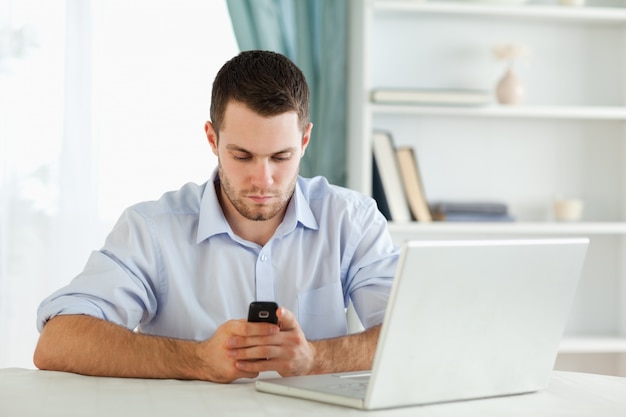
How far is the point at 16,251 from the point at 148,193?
47 centimetres

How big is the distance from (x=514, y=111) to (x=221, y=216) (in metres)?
1.54

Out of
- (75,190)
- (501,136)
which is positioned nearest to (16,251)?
(75,190)

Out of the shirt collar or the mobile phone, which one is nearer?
the mobile phone

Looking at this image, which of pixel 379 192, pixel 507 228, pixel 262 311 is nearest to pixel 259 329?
pixel 262 311

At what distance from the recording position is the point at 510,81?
3.13 metres

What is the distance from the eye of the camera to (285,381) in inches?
53.1

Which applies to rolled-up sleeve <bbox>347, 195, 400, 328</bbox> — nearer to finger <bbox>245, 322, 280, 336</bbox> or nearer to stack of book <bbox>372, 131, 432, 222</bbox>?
finger <bbox>245, 322, 280, 336</bbox>

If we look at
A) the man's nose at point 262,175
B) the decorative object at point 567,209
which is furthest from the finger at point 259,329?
the decorative object at point 567,209

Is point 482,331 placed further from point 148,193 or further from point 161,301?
point 148,193

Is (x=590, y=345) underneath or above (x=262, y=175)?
underneath

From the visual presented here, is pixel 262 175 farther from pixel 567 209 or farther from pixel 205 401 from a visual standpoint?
pixel 567 209

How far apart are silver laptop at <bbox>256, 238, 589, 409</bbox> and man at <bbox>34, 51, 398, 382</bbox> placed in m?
0.36

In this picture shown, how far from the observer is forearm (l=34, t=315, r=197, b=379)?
1.50 meters

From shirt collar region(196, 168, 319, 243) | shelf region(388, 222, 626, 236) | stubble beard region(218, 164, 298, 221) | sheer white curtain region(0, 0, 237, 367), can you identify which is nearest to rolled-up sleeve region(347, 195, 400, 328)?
shirt collar region(196, 168, 319, 243)
